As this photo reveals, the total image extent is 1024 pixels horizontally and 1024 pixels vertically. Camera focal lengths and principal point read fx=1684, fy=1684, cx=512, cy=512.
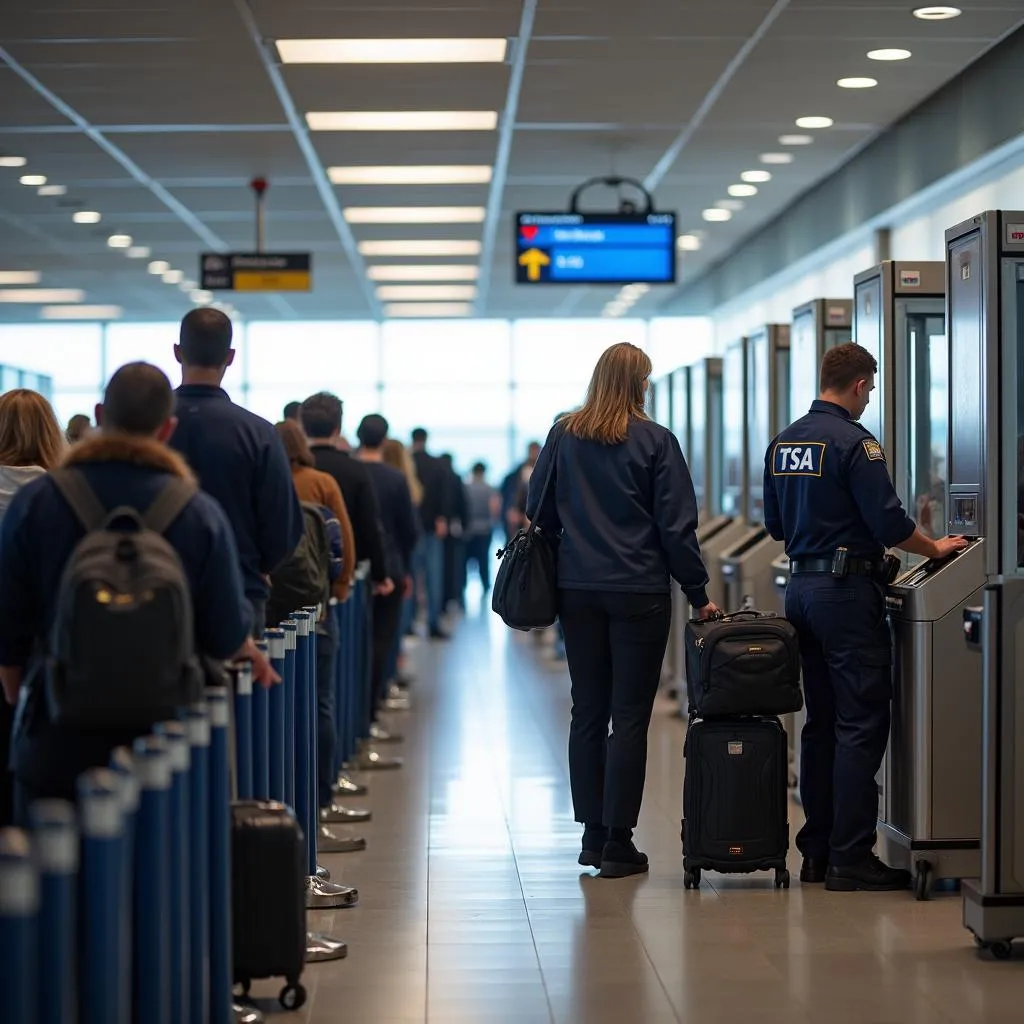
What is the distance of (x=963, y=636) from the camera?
205 inches

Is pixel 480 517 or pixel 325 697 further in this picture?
pixel 480 517

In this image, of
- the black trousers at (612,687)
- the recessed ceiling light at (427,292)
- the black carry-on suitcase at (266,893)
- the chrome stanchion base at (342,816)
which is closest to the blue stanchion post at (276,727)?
the black carry-on suitcase at (266,893)

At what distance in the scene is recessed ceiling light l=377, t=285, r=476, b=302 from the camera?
1905cm

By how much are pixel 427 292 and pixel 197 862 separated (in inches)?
654

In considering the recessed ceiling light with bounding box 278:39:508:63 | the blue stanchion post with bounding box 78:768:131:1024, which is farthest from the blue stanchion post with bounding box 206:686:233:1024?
the recessed ceiling light with bounding box 278:39:508:63

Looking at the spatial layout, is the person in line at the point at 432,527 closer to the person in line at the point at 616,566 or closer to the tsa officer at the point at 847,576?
the person in line at the point at 616,566

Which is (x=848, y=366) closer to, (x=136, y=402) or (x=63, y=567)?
(x=136, y=402)

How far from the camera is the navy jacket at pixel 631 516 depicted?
17.7 feet

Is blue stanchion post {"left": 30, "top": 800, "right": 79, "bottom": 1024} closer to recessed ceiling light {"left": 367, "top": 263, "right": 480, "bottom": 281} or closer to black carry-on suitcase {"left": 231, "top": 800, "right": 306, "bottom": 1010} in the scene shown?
black carry-on suitcase {"left": 231, "top": 800, "right": 306, "bottom": 1010}

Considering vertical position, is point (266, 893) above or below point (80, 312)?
below

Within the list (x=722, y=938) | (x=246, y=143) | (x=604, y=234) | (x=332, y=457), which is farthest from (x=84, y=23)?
(x=722, y=938)

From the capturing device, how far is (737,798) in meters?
5.26

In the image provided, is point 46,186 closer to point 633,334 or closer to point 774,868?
point 774,868

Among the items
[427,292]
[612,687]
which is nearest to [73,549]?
[612,687]
